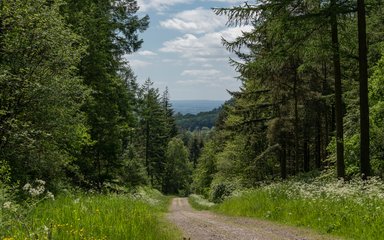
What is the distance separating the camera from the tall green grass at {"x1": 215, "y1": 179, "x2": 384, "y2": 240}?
993 centimetres

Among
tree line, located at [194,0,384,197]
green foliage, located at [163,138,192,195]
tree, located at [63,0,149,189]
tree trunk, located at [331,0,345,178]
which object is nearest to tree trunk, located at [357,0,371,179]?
tree line, located at [194,0,384,197]

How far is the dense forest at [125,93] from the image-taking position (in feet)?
45.6

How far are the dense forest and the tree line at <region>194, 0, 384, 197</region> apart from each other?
6 centimetres

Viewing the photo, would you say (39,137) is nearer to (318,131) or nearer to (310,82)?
(310,82)

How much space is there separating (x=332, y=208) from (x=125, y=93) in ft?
65.9

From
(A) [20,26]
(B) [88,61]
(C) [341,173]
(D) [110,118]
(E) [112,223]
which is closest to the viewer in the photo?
(E) [112,223]

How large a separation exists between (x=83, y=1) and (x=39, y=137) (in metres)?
13.5

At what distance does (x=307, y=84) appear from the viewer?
27.5 m

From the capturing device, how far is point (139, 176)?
4297cm

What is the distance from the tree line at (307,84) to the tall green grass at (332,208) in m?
2.65

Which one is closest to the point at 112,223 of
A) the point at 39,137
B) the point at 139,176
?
the point at 39,137

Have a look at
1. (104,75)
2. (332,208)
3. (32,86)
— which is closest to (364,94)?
(332,208)

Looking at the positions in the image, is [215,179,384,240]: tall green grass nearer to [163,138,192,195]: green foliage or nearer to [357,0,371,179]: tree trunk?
[357,0,371,179]: tree trunk

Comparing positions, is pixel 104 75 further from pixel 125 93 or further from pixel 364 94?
pixel 364 94
